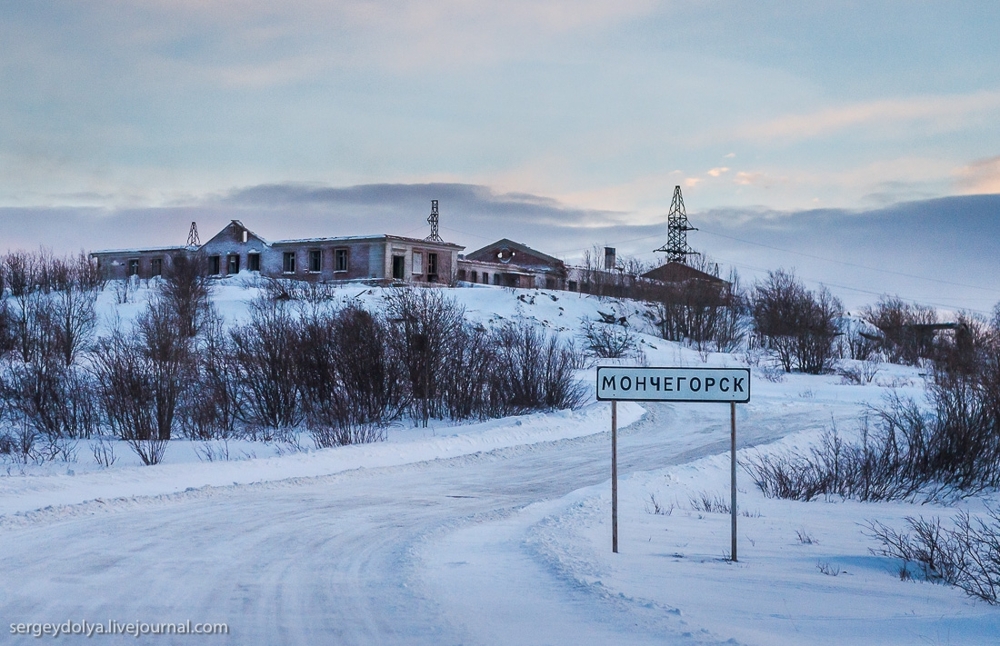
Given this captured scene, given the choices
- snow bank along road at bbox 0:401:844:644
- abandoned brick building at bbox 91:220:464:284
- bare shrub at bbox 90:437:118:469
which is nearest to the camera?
snow bank along road at bbox 0:401:844:644

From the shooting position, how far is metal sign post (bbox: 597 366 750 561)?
9273 millimetres

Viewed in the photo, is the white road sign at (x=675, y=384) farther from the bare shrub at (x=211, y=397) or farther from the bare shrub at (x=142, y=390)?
the bare shrub at (x=142, y=390)

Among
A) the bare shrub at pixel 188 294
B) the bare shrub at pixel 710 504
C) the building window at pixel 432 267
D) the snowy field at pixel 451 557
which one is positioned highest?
the building window at pixel 432 267

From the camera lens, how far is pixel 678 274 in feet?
265

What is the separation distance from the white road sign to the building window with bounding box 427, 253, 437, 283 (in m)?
61.6

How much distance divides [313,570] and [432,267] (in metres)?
63.4

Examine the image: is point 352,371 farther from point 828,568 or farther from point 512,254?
point 512,254

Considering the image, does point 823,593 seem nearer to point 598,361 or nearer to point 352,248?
point 598,361

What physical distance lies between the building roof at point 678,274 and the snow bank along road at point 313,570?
215ft

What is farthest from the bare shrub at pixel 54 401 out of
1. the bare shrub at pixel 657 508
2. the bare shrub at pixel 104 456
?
the bare shrub at pixel 657 508

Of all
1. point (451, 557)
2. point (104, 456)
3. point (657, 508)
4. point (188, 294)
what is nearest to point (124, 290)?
point (188, 294)

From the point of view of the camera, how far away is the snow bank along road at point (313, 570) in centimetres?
668

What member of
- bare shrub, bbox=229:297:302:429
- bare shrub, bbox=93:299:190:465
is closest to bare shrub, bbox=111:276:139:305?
Result: bare shrub, bbox=229:297:302:429

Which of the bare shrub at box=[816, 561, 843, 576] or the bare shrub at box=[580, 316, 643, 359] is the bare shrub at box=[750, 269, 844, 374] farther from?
the bare shrub at box=[816, 561, 843, 576]
